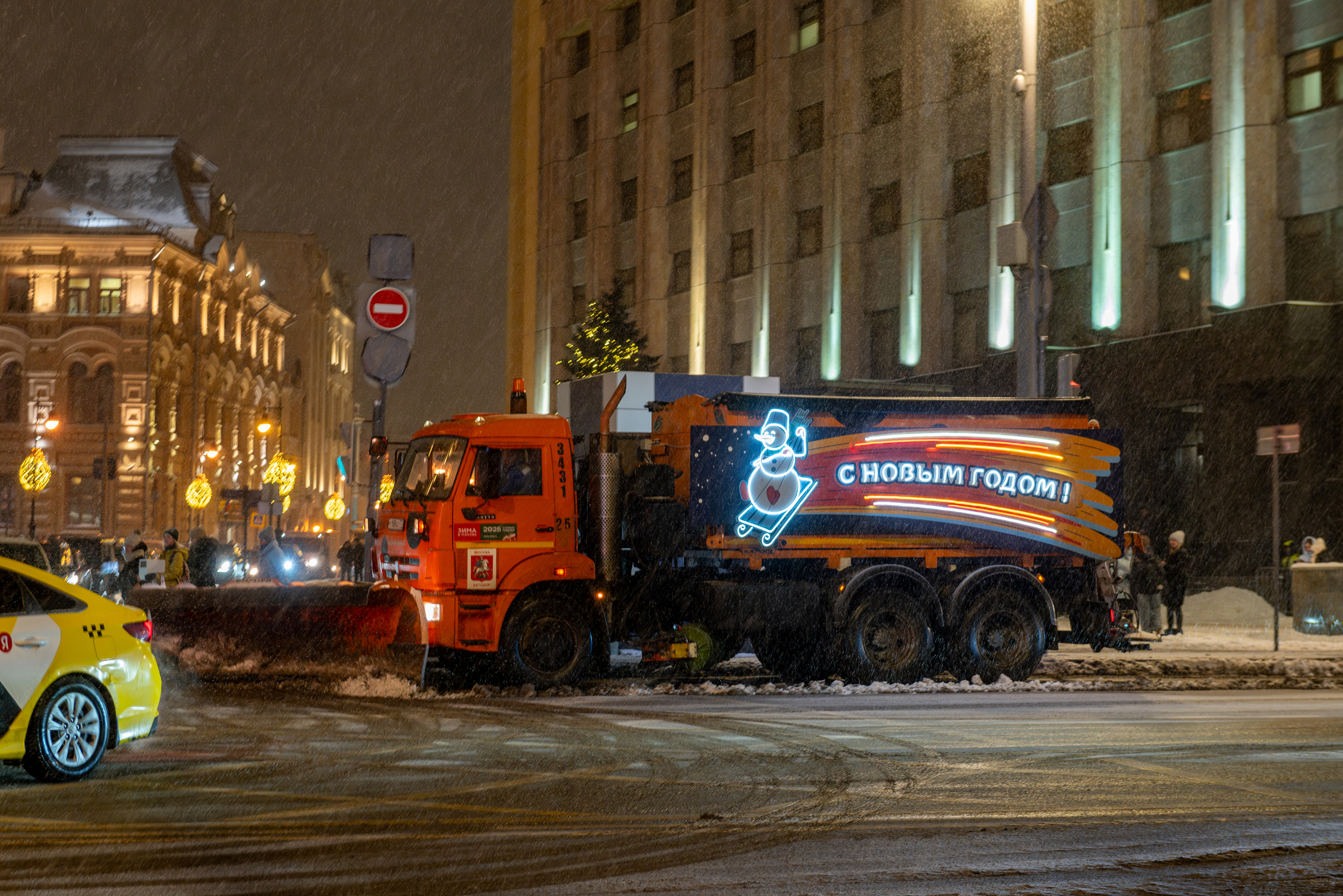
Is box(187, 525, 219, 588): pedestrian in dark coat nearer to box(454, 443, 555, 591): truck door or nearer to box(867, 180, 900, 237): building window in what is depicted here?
box(454, 443, 555, 591): truck door

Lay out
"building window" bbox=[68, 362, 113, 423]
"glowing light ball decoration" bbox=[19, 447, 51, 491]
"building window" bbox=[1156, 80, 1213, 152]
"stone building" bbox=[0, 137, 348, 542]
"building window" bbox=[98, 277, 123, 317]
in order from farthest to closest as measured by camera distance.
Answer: "building window" bbox=[98, 277, 123, 317] < "building window" bbox=[68, 362, 113, 423] < "stone building" bbox=[0, 137, 348, 542] < "glowing light ball decoration" bbox=[19, 447, 51, 491] < "building window" bbox=[1156, 80, 1213, 152]

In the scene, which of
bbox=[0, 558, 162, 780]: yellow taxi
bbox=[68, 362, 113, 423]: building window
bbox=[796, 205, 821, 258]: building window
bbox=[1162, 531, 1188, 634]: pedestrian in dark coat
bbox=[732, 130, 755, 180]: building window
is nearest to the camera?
bbox=[0, 558, 162, 780]: yellow taxi

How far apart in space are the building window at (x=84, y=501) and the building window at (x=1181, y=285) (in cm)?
5489

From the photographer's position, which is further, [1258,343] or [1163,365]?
[1163,365]

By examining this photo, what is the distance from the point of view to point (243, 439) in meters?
92.2

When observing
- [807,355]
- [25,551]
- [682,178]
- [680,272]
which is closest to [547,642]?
[25,551]

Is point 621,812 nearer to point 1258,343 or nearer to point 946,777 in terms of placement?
point 946,777

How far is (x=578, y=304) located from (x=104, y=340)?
27.7 m

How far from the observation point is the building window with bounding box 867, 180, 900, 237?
3947cm

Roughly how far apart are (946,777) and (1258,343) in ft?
65.7

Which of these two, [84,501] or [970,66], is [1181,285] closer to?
[970,66]

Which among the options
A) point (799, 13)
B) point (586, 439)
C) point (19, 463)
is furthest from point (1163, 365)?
point (19, 463)

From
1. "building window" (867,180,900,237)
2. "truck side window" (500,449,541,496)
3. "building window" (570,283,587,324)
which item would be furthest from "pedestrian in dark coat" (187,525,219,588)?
"building window" (570,283,587,324)

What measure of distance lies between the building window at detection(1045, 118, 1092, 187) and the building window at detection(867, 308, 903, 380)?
21.9ft
